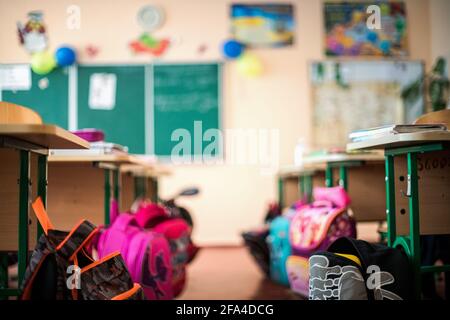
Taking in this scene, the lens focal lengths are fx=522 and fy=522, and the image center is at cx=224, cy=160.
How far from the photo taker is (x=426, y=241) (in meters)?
2.33

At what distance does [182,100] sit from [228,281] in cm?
249

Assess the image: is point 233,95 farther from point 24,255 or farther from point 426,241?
point 24,255

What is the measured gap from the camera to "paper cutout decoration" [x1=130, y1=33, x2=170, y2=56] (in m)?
5.02

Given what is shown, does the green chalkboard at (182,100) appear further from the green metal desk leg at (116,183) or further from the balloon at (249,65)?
the green metal desk leg at (116,183)

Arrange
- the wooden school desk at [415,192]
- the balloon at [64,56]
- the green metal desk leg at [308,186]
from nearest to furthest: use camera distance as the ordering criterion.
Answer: the wooden school desk at [415,192] → the green metal desk leg at [308,186] → the balloon at [64,56]

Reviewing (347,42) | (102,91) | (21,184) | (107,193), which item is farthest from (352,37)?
(21,184)

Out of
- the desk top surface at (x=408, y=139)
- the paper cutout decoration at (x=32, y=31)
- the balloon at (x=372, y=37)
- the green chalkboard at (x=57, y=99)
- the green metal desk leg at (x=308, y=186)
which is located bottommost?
the green metal desk leg at (x=308, y=186)

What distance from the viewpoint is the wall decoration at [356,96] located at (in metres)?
5.10

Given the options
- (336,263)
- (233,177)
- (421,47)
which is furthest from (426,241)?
(421,47)

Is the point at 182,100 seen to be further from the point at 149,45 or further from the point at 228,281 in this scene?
the point at 228,281

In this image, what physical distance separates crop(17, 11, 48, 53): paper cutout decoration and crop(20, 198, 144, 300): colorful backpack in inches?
26.5

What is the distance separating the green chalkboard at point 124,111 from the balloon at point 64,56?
0.24 metres

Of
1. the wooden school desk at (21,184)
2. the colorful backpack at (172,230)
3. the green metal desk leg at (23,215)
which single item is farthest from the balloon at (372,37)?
the green metal desk leg at (23,215)
